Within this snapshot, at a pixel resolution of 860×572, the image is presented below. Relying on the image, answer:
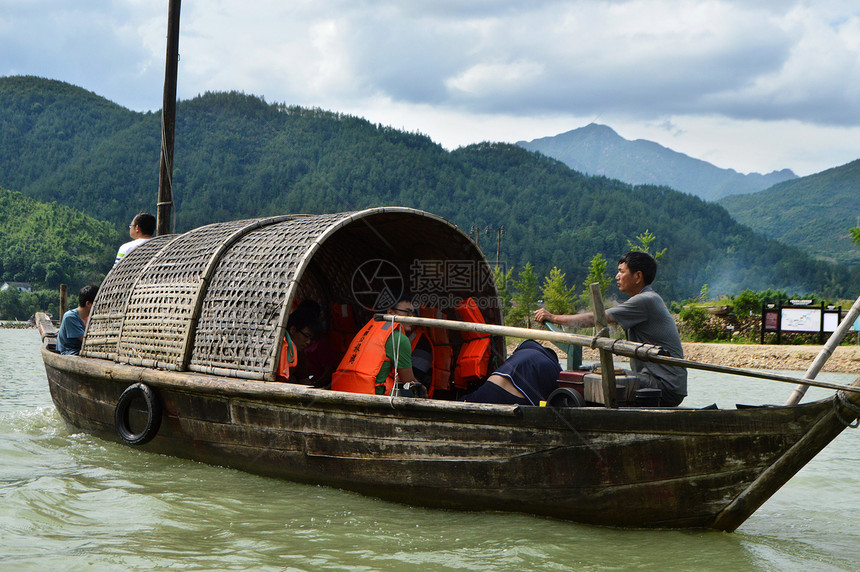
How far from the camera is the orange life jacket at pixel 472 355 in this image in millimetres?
6355

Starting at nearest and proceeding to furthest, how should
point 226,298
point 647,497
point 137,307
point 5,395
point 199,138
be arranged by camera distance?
point 647,497
point 226,298
point 137,307
point 5,395
point 199,138

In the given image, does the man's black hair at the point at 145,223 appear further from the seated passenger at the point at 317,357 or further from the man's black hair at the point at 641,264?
the man's black hair at the point at 641,264

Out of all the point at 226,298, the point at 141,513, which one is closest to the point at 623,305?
the point at 226,298

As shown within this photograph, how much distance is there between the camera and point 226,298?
5.32m

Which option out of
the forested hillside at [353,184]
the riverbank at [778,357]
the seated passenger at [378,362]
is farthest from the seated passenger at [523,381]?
the forested hillside at [353,184]

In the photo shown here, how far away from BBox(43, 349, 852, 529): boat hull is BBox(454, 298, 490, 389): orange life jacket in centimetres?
202

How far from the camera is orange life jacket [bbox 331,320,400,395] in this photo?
5.12 metres

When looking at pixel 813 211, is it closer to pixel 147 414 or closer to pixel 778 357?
pixel 778 357

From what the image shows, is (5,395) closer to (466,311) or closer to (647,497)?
(466,311)

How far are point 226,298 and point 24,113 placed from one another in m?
124

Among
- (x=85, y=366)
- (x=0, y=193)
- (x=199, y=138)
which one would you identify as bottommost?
(x=85, y=366)

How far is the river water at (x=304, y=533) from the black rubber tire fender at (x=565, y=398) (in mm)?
677

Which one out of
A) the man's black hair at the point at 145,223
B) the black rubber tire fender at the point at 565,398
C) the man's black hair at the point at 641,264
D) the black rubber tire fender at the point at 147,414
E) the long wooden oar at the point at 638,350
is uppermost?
the man's black hair at the point at 145,223

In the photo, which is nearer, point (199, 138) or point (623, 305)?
point (623, 305)
